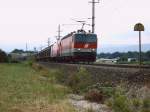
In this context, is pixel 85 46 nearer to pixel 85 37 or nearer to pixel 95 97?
pixel 85 37

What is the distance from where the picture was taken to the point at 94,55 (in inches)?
1843

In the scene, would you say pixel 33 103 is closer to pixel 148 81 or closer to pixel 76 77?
pixel 148 81

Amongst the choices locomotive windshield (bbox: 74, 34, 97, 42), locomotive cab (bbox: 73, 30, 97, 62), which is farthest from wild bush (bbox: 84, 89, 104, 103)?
locomotive windshield (bbox: 74, 34, 97, 42)

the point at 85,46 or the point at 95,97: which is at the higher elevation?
the point at 85,46

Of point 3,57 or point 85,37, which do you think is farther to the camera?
point 3,57

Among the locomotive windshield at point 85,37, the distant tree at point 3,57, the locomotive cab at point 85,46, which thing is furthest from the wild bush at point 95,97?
the distant tree at point 3,57

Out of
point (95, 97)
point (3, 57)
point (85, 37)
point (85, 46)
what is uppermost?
point (85, 37)

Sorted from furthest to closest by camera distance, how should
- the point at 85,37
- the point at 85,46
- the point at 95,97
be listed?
the point at 85,37 → the point at 85,46 → the point at 95,97

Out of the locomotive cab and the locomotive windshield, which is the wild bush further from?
the locomotive windshield

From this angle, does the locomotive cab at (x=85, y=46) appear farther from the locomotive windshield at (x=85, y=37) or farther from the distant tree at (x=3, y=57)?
the distant tree at (x=3, y=57)

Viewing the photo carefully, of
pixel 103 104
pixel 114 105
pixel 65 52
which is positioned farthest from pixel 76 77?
pixel 65 52

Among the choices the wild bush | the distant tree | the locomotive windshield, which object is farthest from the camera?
the distant tree

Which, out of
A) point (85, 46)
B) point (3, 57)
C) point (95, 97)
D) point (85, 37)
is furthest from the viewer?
point (3, 57)

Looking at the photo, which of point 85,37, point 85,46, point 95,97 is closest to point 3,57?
point 85,37
